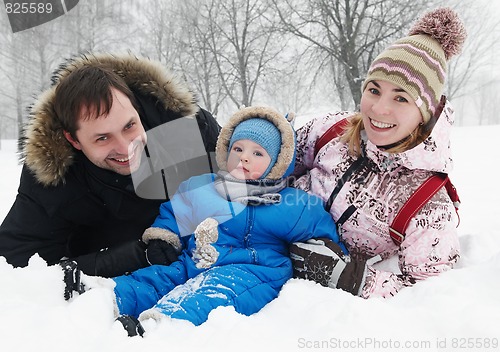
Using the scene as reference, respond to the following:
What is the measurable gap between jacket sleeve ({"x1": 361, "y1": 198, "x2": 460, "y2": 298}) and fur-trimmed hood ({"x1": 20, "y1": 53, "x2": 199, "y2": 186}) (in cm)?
152

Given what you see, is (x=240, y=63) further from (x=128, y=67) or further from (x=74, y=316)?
(x=74, y=316)

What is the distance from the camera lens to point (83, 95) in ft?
6.71

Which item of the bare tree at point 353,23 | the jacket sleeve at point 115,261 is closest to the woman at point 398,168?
the jacket sleeve at point 115,261

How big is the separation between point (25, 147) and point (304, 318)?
5.62 ft

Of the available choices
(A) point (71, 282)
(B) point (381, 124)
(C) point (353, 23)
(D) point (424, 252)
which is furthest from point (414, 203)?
(C) point (353, 23)

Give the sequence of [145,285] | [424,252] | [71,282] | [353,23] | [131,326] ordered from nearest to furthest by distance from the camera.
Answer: [131,326] → [71,282] → [424,252] → [145,285] → [353,23]

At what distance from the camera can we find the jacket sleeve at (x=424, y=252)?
5.90 feet

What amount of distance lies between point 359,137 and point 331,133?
25 cm

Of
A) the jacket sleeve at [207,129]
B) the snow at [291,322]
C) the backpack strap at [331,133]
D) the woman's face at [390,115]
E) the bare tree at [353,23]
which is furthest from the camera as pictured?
the bare tree at [353,23]

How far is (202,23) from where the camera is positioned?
12.8 meters

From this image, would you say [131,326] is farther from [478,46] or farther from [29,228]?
[478,46]

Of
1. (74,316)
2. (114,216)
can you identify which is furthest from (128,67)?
(74,316)

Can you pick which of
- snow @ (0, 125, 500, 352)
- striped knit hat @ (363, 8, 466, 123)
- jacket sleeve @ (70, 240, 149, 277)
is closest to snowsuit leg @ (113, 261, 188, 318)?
A: jacket sleeve @ (70, 240, 149, 277)

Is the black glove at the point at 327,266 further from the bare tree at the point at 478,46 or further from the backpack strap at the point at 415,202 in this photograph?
the bare tree at the point at 478,46
